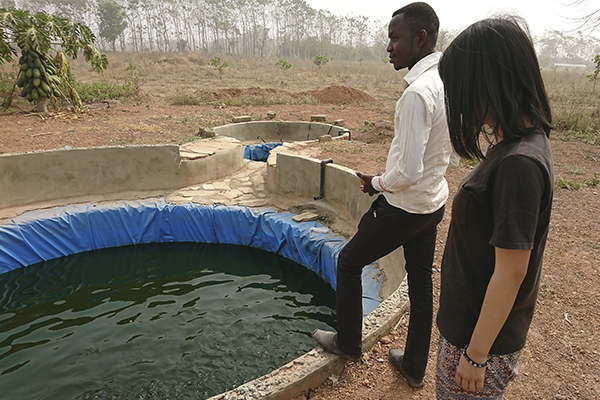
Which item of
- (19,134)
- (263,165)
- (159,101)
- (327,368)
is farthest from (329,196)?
(159,101)

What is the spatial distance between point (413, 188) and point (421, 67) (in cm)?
58

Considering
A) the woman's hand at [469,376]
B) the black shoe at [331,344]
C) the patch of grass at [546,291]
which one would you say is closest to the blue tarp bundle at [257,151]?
the patch of grass at [546,291]

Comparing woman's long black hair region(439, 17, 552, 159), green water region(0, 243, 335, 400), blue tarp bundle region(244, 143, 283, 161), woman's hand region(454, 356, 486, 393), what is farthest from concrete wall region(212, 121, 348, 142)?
woman's hand region(454, 356, 486, 393)

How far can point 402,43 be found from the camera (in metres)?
1.85

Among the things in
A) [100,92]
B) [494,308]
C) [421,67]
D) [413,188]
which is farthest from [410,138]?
[100,92]

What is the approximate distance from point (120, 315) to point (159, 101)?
12.2m

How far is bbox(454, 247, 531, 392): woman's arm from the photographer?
1.00 metres

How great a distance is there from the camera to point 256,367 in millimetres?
3463

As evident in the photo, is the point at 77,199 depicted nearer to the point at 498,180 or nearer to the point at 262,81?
the point at 498,180

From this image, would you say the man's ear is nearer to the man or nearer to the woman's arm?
the man

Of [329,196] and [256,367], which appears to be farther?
[329,196]

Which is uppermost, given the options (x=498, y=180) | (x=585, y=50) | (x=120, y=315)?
(x=585, y=50)

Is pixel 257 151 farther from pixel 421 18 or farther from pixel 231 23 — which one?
pixel 231 23

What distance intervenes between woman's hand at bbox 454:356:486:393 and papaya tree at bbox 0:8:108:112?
11.4m
